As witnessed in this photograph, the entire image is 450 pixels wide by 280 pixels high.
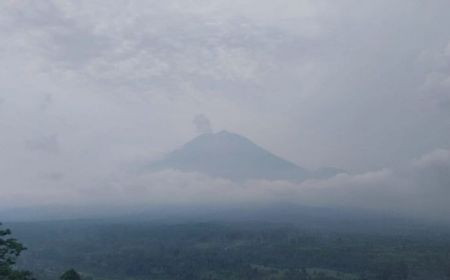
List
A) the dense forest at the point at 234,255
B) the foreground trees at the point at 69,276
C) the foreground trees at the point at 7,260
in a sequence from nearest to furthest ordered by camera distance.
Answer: the foreground trees at the point at 7,260
the foreground trees at the point at 69,276
the dense forest at the point at 234,255

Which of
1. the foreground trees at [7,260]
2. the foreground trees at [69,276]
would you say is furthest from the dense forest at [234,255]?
the foreground trees at [7,260]

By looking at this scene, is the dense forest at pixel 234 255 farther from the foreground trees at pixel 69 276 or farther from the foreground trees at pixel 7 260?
the foreground trees at pixel 7 260

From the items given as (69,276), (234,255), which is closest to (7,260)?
(69,276)

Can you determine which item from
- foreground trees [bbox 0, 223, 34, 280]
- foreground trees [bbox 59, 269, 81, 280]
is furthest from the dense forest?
foreground trees [bbox 0, 223, 34, 280]

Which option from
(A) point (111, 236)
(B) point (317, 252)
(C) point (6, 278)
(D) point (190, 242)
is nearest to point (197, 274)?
(B) point (317, 252)

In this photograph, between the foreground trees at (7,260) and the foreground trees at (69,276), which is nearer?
the foreground trees at (7,260)

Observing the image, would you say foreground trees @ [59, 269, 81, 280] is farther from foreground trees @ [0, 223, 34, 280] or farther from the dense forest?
the dense forest

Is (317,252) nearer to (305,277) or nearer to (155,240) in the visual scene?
(305,277)

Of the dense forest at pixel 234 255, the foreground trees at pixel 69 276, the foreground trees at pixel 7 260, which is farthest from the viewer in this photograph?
the dense forest at pixel 234 255

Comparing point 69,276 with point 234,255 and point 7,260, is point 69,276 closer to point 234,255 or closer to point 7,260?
point 7,260
